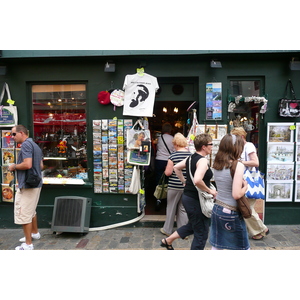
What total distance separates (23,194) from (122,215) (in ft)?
6.57

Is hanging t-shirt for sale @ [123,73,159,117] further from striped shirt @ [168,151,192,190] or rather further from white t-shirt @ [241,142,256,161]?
white t-shirt @ [241,142,256,161]

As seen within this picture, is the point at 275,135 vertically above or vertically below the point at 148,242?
above

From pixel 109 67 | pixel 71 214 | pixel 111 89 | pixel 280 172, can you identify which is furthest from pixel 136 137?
pixel 280 172

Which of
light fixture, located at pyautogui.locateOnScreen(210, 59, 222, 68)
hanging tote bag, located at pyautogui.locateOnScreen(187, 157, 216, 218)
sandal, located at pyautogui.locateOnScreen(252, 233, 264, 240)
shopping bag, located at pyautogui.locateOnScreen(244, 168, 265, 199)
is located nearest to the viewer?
hanging tote bag, located at pyautogui.locateOnScreen(187, 157, 216, 218)

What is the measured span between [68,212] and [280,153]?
4.57 meters

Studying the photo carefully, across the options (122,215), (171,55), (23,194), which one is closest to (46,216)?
(23,194)

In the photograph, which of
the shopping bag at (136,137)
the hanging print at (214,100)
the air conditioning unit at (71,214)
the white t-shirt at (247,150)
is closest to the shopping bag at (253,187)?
the white t-shirt at (247,150)

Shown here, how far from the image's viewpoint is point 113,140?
5.40 meters

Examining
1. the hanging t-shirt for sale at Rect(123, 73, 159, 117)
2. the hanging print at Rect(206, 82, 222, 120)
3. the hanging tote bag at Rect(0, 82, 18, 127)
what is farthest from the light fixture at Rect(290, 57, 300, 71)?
the hanging tote bag at Rect(0, 82, 18, 127)

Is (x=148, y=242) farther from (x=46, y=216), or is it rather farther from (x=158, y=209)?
(x=46, y=216)

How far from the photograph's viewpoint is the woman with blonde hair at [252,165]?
14.4 ft

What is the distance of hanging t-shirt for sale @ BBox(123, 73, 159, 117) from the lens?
521 centimetres

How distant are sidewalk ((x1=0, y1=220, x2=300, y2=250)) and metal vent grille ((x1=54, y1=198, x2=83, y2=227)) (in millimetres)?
283

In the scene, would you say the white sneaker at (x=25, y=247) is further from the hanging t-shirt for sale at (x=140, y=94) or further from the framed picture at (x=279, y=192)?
the framed picture at (x=279, y=192)
